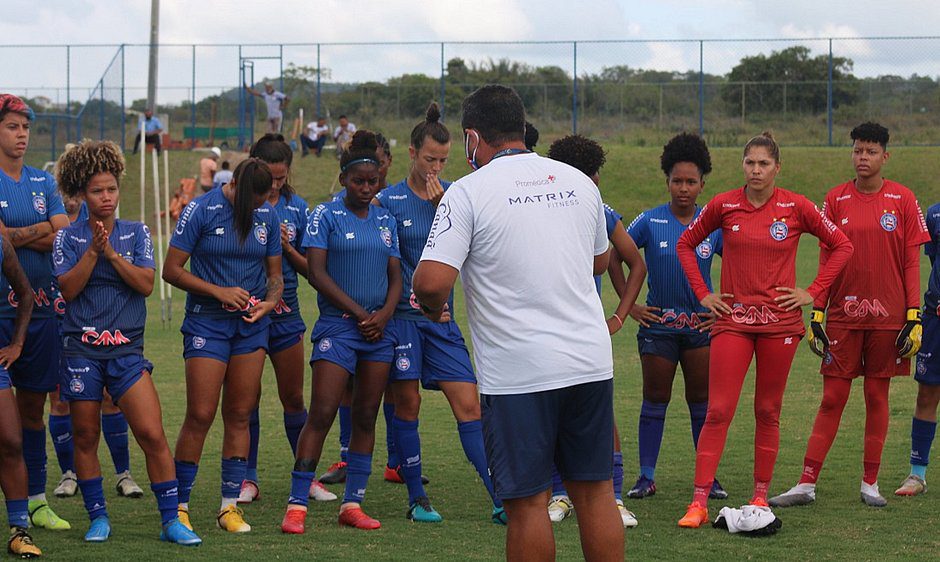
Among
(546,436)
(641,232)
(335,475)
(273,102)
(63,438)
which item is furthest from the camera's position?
(273,102)

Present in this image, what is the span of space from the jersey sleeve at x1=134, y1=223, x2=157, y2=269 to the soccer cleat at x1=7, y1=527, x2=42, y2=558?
4.82 ft

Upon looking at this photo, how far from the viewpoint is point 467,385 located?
23.2ft

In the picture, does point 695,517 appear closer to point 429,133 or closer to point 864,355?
point 864,355

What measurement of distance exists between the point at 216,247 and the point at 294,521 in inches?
61.2

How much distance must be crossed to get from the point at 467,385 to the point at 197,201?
1.86 meters

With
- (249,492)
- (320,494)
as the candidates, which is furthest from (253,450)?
(320,494)

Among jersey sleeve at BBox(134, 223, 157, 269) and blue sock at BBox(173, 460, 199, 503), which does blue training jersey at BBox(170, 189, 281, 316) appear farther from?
blue sock at BBox(173, 460, 199, 503)

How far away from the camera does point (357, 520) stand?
6.77m

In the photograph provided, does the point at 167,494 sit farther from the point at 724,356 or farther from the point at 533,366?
the point at 724,356

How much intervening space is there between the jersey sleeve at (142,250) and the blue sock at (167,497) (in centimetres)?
114

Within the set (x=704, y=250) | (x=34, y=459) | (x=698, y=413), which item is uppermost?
(x=704, y=250)

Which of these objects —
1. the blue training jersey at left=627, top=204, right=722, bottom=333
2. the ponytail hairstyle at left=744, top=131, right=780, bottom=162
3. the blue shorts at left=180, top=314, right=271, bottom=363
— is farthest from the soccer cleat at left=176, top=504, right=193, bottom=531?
the ponytail hairstyle at left=744, top=131, right=780, bottom=162

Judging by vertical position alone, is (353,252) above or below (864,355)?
above

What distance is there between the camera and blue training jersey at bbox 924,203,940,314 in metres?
7.65
